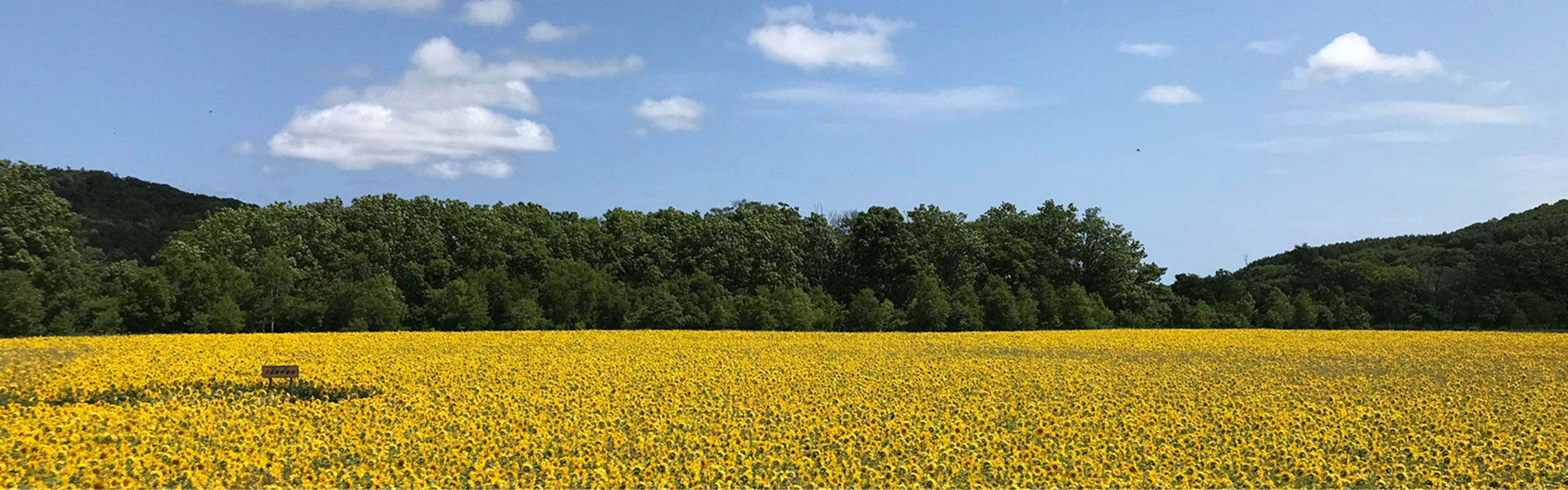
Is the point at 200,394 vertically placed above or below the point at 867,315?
below

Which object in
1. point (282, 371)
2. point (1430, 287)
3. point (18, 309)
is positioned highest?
point (1430, 287)

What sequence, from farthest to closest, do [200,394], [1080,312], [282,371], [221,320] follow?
[1080,312] < [221,320] < [282,371] < [200,394]

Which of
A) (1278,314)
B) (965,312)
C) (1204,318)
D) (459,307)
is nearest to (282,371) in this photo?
(459,307)

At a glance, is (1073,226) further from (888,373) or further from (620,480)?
(620,480)

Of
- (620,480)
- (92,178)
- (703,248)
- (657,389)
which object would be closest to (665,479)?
(620,480)

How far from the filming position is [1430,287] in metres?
72.9

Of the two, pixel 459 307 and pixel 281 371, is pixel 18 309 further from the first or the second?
pixel 281 371

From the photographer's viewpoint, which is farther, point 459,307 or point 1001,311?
point 1001,311

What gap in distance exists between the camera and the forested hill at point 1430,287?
64250mm

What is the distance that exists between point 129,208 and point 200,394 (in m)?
85.3

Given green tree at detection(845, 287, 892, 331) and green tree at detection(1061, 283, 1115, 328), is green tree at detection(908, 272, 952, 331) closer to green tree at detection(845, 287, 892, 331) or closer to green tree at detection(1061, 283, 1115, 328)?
green tree at detection(845, 287, 892, 331)

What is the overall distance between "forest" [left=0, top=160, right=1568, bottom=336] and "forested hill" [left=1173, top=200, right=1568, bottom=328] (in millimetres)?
189

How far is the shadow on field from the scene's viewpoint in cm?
1612

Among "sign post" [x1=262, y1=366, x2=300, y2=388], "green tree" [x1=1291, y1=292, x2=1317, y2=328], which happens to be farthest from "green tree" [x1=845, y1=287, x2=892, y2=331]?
"sign post" [x1=262, y1=366, x2=300, y2=388]
